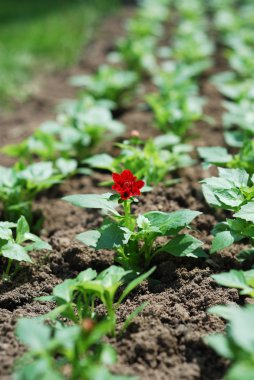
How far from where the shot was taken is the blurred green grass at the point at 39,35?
5957mm

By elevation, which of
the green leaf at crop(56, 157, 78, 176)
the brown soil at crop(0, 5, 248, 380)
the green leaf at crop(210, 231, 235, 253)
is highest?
the green leaf at crop(210, 231, 235, 253)

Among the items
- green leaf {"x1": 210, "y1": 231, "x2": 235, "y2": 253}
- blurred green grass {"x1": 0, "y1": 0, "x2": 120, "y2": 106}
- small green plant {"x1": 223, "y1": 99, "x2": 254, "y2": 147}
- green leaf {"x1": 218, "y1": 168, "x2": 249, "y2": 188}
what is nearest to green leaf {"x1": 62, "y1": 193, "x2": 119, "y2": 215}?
green leaf {"x1": 210, "y1": 231, "x2": 235, "y2": 253}

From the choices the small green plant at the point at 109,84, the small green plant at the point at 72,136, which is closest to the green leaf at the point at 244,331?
the small green plant at the point at 72,136

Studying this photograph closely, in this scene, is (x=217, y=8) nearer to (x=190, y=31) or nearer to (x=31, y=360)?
(x=190, y=31)

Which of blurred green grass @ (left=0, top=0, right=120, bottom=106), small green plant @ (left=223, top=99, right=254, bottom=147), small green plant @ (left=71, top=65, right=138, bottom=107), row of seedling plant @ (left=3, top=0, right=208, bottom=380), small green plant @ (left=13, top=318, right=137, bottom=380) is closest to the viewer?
small green plant @ (left=13, top=318, right=137, bottom=380)

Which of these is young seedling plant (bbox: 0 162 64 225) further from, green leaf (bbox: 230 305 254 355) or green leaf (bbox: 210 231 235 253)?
green leaf (bbox: 230 305 254 355)

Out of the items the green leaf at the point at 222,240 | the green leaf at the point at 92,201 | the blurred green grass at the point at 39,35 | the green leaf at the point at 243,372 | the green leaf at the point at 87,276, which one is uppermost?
the green leaf at the point at 243,372

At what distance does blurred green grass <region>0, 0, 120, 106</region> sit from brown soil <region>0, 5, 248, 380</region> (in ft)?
8.44

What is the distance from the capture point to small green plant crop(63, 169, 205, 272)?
2.32 meters

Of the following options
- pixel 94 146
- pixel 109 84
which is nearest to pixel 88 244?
pixel 94 146

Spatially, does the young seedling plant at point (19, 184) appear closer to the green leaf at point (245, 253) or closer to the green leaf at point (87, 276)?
the green leaf at point (87, 276)

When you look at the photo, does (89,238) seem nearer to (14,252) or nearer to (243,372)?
(14,252)

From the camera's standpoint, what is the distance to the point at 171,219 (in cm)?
240

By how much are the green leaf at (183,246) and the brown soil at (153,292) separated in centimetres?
8
